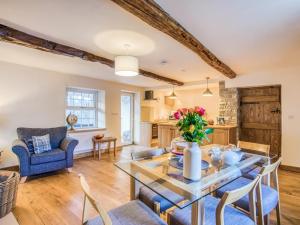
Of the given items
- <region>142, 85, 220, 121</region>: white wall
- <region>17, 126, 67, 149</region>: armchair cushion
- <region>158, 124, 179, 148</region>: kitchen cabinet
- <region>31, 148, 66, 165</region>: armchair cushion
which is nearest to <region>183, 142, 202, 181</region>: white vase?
<region>31, 148, 66, 165</region>: armchair cushion

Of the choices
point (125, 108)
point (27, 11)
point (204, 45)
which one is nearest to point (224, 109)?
point (204, 45)

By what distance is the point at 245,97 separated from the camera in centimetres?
482

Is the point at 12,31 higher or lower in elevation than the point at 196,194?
higher

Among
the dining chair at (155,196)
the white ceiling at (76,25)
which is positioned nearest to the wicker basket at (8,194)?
the dining chair at (155,196)

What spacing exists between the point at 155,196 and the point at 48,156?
2.59 meters

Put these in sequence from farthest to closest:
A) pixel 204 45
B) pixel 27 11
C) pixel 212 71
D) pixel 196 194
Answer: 1. pixel 212 71
2. pixel 204 45
3. pixel 27 11
4. pixel 196 194

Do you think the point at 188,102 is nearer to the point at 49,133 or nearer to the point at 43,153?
the point at 49,133

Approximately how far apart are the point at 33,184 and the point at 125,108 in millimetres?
3926

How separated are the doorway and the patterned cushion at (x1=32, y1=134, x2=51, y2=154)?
3023 millimetres

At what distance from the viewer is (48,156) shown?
3312 millimetres

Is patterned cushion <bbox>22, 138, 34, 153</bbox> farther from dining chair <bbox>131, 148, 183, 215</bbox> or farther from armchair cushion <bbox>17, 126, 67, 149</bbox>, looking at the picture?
dining chair <bbox>131, 148, 183, 215</bbox>

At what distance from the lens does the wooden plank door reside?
170 inches

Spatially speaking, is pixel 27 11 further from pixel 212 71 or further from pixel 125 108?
pixel 125 108

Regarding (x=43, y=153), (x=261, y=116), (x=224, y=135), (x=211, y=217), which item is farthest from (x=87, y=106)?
(x=261, y=116)
